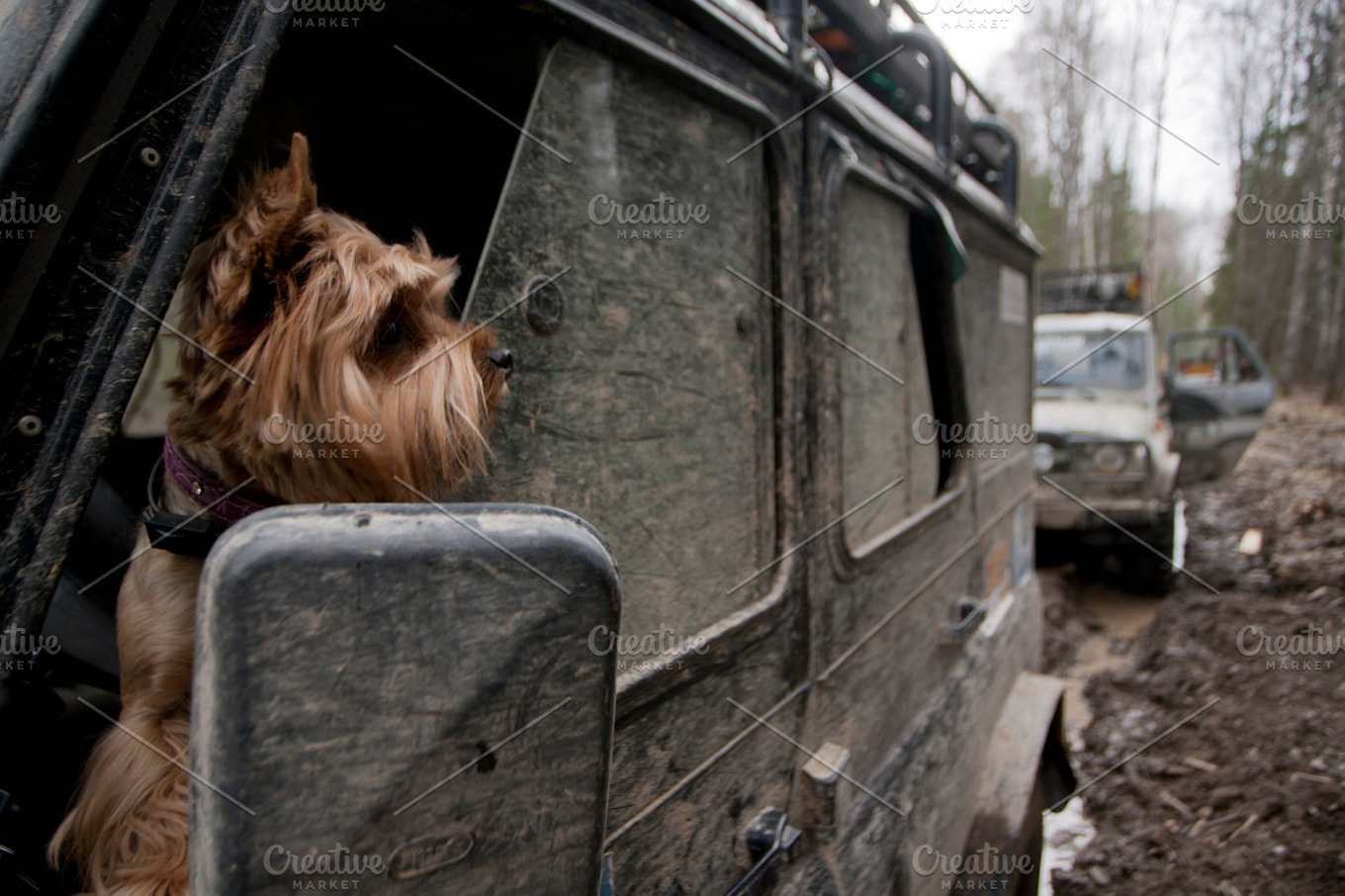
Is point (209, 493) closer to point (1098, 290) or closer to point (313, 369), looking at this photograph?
point (313, 369)

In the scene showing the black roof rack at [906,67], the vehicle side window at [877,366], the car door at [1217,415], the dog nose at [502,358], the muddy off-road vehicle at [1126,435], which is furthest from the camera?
the car door at [1217,415]

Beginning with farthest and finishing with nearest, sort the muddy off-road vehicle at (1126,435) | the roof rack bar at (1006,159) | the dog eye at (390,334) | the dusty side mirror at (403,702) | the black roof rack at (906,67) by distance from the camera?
the muddy off-road vehicle at (1126,435)
the roof rack bar at (1006,159)
the black roof rack at (906,67)
the dog eye at (390,334)
the dusty side mirror at (403,702)

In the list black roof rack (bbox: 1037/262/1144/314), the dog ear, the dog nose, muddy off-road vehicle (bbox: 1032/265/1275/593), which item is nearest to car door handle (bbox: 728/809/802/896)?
the dog nose

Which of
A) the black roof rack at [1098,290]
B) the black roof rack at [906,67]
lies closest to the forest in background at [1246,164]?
the black roof rack at [1098,290]

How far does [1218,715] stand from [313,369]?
5.36 m

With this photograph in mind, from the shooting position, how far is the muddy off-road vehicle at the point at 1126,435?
6.88 meters

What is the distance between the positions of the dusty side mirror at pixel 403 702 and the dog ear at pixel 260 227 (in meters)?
0.60

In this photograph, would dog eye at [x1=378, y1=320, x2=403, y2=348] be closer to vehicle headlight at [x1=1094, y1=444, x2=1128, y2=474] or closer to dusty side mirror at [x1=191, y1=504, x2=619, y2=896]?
dusty side mirror at [x1=191, y1=504, x2=619, y2=896]

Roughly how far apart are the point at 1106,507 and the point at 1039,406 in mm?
1300

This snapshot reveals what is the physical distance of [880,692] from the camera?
1.96m

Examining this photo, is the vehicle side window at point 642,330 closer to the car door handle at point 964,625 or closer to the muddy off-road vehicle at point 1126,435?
the car door handle at point 964,625

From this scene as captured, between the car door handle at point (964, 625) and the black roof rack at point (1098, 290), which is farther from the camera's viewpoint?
the black roof rack at point (1098, 290)

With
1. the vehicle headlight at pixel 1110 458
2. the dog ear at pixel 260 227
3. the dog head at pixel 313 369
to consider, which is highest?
the dog ear at pixel 260 227

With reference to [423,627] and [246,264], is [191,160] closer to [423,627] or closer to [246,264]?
[246,264]
